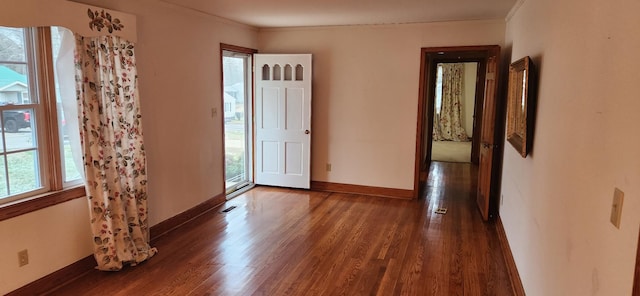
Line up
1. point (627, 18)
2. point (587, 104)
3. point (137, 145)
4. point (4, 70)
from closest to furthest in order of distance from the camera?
point (627, 18), point (587, 104), point (4, 70), point (137, 145)

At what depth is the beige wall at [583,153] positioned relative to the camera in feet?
4.07

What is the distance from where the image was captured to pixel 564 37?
2088mm

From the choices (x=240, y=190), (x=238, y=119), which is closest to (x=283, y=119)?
(x=238, y=119)

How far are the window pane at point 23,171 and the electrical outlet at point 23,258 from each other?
0.40 m

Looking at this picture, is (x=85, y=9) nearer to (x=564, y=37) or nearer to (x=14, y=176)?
(x=14, y=176)

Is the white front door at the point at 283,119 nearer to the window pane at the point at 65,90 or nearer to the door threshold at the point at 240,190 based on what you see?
the door threshold at the point at 240,190

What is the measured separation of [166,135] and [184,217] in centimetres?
94

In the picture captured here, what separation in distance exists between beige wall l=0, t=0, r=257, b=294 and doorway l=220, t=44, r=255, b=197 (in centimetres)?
39

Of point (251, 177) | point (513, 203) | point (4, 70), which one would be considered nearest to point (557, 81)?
point (513, 203)

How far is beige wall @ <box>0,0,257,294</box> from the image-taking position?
282cm

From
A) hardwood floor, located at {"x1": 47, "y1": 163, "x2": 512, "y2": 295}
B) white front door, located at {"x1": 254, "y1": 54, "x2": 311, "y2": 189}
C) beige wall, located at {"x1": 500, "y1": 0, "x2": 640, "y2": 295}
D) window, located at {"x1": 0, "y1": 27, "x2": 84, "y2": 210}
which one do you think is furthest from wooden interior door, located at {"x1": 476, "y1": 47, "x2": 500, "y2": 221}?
window, located at {"x1": 0, "y1": 27, "x2": 84, "y2": 210}

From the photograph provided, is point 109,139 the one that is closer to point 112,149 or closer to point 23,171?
point 112,149

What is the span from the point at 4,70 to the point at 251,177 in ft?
12.2

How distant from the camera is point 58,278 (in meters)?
2.99
